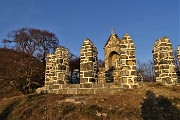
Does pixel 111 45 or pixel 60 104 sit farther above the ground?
pixel 111 45

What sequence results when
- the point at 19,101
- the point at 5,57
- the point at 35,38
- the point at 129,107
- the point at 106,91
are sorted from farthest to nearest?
the point at 35,38
the point at 5,57
the point at 106,91
the point at 19,101
the point at 129,107

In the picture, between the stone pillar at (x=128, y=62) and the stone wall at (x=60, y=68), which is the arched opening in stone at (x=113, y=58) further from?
the stone pillar at (x=128, y=62)

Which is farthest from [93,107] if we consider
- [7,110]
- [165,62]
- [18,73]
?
[18,73]

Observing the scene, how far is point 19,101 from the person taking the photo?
11.3 meters

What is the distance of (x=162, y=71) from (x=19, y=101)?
299 inches

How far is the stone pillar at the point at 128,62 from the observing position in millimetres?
12391

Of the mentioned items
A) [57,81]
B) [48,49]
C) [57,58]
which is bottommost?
[57,81]

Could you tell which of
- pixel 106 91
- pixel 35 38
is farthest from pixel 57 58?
pixel 35 38

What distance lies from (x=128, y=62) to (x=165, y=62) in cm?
204

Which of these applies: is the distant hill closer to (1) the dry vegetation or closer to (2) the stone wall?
(2) the stone wall

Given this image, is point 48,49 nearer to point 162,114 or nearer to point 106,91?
point 106,91

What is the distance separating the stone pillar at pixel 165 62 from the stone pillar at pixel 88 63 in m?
3.48

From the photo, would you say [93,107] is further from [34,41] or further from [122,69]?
[34,41]

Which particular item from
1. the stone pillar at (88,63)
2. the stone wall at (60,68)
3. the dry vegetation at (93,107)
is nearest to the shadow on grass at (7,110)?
the dry vegetation at (93,107)
